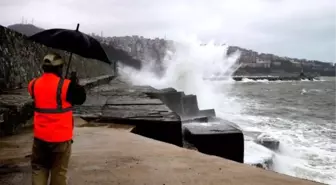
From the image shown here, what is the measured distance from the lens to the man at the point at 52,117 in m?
2.22

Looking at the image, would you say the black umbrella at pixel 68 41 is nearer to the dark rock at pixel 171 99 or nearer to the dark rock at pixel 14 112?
the dark rock at pixel 14 112

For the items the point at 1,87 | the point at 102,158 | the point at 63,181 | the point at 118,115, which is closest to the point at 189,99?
the point at 118,115

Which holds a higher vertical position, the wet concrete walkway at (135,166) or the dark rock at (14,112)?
the dark rock at (14,112)

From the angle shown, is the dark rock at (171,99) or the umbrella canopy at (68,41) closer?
the umbrella canopy at (68,41)

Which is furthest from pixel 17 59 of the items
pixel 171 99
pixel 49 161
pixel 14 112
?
pixel 171 99

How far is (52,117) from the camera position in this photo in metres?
2.23

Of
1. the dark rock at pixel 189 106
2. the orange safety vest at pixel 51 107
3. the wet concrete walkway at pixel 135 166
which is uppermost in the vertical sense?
the orange safety vest at pixel 51 107

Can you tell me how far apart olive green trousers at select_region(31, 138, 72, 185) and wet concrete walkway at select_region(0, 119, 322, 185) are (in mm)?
351

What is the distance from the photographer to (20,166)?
3.00m

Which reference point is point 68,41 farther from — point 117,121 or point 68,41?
point 117,121

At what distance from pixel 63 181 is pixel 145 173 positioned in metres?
0.81

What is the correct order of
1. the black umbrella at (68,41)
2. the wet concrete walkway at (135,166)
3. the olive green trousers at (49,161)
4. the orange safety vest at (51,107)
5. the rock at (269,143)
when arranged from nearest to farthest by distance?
1. the orange safety vest at (51,107)
2. the olive green trousers at (49,161)
3. the black umbrella at (68,41)
4. the wet concrete walkway at (135,166)
5. the rock at (269,143)

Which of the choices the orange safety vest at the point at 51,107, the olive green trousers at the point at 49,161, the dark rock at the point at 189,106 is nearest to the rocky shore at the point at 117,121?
the olive green trousers at the point at 49,161

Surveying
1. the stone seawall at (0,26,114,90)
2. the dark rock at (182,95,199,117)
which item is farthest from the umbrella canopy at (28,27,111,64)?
the dark rock at (182,95,199,117)
